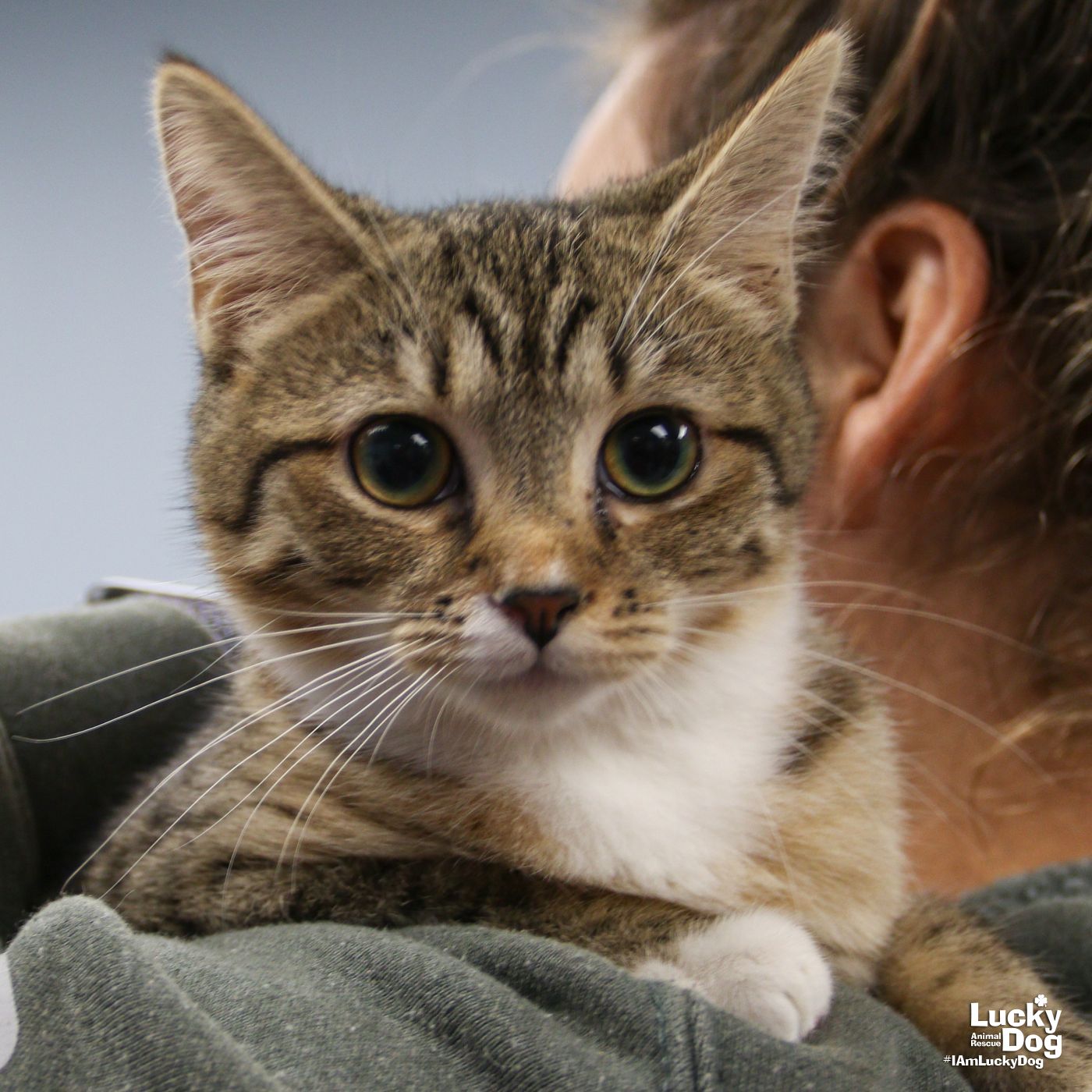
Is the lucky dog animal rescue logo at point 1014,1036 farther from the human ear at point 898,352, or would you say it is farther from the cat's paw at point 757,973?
the human ear at point 898,352

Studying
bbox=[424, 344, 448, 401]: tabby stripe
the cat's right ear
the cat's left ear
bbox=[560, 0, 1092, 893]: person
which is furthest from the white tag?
bbox=[560, 0, 1092, 893]: person

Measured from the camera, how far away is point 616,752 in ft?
3.19

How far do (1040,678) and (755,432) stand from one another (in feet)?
2.50

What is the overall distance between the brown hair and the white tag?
131 cm

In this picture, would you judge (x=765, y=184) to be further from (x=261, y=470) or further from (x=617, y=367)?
(x=261, y=470)

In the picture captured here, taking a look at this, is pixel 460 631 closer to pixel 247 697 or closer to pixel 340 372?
pixel 340 372

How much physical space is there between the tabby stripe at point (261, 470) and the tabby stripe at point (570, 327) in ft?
0.74

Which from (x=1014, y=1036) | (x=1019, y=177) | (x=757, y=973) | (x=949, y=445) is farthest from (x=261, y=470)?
(x=1019, y=177)

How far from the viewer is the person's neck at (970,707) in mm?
1438

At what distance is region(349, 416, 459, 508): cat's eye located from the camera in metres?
0.90

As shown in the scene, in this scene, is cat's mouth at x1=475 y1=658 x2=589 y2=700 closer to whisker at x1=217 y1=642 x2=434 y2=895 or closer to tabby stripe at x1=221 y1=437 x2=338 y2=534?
whisker at x1=217 y1=642 x2=434 y2=895

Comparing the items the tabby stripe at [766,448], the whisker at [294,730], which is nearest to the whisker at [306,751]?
the whisker at [294,730]

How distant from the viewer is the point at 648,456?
3.05 ft

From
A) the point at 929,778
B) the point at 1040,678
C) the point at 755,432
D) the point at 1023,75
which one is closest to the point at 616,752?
the point at 755,432
